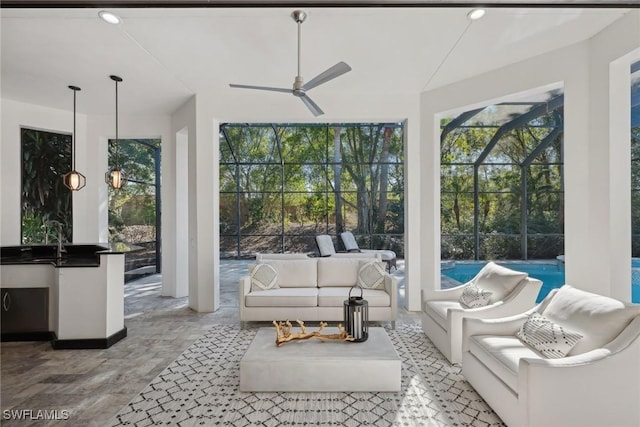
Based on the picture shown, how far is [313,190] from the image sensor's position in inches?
391

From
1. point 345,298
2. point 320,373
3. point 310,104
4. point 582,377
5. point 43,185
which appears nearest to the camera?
point 582,377

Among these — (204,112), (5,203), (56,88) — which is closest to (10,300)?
(5,203)

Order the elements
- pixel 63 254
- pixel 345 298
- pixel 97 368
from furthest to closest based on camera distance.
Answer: pixel 63 254 → pixel 345 298 → pixel 97 368

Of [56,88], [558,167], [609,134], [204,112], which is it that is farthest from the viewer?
[558,167]

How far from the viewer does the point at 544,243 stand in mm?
9633

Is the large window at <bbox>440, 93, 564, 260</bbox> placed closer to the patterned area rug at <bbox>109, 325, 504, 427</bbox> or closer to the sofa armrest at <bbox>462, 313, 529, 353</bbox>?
the sofa armrest at <bbox>462, 313, 529, 353</bbox>

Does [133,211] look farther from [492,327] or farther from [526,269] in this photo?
[526,269]

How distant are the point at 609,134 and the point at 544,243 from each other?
7728mm

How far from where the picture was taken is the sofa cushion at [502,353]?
6.86ft

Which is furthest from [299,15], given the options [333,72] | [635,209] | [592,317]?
[635,209]

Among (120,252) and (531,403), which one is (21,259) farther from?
(531,403)

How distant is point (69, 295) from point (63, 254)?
920 millimetres

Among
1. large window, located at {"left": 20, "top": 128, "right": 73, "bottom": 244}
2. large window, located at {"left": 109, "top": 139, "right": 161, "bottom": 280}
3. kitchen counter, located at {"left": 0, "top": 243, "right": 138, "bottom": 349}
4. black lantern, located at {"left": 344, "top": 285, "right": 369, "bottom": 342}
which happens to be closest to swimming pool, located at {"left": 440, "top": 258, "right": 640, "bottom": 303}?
black lantern, located at {"left": 344, "top": 285, "right": 369, "bottom": 342}

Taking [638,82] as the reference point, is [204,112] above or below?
below
